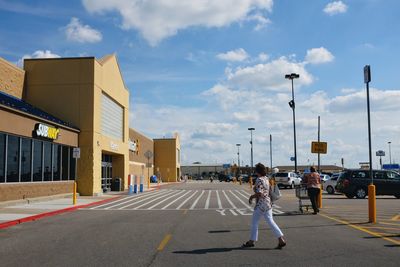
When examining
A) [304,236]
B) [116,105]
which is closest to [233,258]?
[304,236]

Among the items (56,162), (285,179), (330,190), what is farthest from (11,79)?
(285,179)

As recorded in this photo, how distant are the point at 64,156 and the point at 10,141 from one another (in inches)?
292

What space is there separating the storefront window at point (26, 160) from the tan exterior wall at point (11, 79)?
5382mm

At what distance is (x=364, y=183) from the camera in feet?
90.7

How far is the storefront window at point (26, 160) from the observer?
888 inches

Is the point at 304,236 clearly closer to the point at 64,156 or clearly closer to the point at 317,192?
the point at 317,192

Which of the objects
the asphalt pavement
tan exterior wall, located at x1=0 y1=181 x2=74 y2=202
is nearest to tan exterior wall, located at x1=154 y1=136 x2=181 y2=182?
tan exterior wall, located at x1=0 y1=181 x2=74 y2=202

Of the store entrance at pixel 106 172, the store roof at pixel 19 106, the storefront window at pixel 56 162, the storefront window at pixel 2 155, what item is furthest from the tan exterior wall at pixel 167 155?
the storefront window at pixel 2 155

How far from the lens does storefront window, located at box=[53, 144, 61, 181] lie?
26.8 meters

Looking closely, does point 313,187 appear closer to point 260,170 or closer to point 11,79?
point 260,170

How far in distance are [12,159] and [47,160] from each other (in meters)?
4.45

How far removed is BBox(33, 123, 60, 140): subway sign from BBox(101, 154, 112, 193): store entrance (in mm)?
10612

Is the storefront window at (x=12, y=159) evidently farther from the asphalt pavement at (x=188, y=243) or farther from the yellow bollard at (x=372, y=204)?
the yellow bollard at (x=372, y=204)

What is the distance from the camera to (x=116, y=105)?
127 feet
